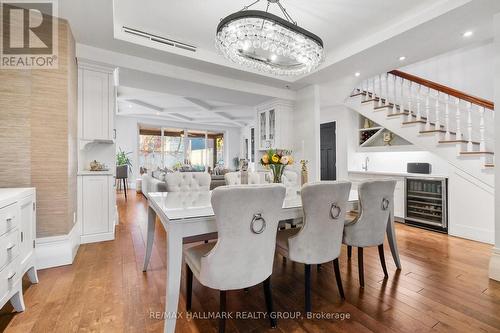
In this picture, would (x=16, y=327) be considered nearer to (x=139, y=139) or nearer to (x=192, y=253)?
(x=192, y=253)

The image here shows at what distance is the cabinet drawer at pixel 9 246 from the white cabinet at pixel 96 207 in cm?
139

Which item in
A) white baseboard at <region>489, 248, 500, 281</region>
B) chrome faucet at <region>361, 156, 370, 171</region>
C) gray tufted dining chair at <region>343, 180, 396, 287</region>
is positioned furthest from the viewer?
chrome faucet at <region>361, 156, 370, 171</region>

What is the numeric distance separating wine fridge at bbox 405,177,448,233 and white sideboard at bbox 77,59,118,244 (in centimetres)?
485

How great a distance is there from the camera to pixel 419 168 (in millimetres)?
4109

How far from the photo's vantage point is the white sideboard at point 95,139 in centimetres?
303

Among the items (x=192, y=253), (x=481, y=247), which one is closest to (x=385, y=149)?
(x=481, y=247)

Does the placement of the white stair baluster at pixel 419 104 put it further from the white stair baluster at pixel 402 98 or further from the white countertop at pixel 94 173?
the white countertop at pixel 94 173

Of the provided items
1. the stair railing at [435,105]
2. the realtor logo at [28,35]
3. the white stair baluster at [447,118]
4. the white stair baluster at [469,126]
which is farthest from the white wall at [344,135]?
the realtor logo at [28,35]

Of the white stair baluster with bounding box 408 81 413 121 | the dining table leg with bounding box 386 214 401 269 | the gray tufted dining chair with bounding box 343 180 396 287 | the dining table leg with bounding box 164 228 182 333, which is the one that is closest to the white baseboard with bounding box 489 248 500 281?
the dining table leg with bounding box 386 214 401 269

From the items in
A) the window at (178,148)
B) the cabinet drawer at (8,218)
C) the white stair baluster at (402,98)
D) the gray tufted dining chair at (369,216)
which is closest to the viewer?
the cabinet drawer at (8,218)

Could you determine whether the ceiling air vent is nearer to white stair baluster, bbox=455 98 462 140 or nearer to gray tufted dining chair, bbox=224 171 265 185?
gray tufted dining chair, bbox=224 171 265 185

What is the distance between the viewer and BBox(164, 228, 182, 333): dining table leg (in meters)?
1.36

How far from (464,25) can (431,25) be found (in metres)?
0.36

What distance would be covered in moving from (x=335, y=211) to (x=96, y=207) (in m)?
3.05
